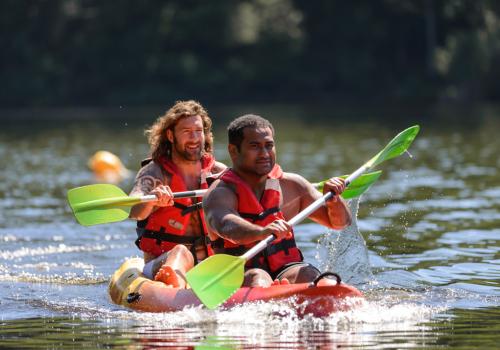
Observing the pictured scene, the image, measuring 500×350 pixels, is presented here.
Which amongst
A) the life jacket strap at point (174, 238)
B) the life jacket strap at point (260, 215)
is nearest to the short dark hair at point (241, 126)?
the life jacket strap at point (260, 215)

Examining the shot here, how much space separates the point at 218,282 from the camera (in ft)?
25.7

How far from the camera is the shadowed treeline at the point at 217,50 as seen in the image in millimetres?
49375

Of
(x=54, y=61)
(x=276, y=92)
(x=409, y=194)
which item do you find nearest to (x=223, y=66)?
(x=276, y=92)

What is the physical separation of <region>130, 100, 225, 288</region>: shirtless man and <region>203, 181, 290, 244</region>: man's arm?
42.6 inches

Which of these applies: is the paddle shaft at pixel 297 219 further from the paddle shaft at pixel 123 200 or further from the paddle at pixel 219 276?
the paddle shaft at pixel 123 200

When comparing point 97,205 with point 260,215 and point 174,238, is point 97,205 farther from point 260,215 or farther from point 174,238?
point 260,215

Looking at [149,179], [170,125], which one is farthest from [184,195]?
[170,125]

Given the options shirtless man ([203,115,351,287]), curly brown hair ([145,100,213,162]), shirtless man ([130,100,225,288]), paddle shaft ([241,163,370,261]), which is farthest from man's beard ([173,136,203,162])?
paddle shaft ([241,163,370,261])

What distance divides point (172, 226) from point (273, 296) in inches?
74.6

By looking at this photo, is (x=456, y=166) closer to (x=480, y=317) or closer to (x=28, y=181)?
(x=28, y=181)

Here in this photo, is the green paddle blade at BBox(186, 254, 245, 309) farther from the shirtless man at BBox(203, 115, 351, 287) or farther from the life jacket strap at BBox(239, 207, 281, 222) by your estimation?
the life jacket strap at BBox(239, 207, 281, 222)

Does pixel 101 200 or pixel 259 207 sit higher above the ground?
Answer: pixel 101 200

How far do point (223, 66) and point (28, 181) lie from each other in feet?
107

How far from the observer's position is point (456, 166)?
797 inches
